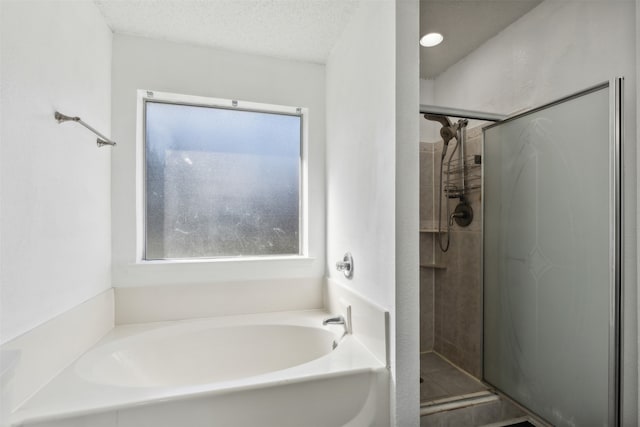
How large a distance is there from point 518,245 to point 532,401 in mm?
738

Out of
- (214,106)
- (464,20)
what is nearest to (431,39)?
(464,20)

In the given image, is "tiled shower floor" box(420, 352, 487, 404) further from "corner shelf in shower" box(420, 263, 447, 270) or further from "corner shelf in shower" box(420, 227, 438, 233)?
"corner shelf in shower" box(420, 227, 438, 233)

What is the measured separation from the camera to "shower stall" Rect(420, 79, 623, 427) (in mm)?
1210

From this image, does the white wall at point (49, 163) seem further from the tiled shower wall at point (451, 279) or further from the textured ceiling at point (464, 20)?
the tiled shower wall at point (451, 279)

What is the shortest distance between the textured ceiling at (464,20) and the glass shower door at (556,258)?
638mm

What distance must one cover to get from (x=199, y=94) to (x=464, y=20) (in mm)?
1628

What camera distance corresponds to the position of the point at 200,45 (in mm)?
1931

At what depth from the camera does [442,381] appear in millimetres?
1990

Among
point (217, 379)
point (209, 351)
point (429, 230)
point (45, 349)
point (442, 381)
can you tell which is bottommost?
point (442, 381)

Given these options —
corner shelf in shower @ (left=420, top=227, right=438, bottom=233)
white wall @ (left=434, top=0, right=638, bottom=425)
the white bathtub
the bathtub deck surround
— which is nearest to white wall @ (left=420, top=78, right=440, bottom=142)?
white wall @ (left=434, top=0, right=638, bottom=425)

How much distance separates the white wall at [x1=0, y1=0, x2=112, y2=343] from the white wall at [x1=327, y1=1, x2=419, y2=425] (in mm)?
1296

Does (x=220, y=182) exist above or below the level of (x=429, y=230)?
above

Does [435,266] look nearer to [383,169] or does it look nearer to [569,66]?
[383,169]

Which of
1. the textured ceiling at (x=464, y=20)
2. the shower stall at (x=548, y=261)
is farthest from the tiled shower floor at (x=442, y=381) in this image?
the textured ceiling at (x=464, y=20)
